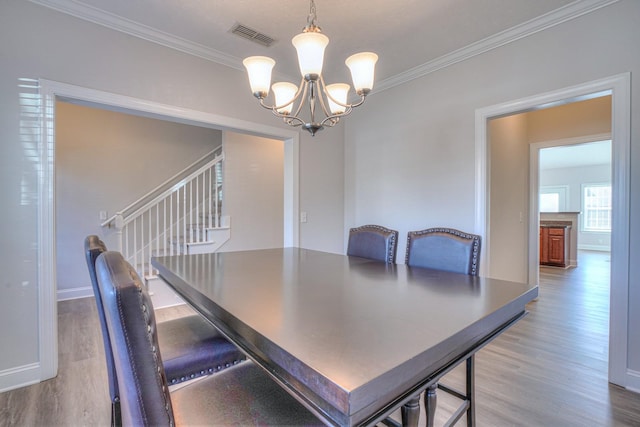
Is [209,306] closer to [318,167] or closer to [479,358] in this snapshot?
[479,358]

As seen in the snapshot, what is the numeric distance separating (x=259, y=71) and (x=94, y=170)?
380cm

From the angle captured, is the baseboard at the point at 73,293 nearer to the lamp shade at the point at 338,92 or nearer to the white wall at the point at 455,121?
the white wall at the point at 455,121

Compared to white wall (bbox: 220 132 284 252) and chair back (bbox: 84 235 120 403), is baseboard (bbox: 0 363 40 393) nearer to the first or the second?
chair back (bbox: 84 235 120 403)

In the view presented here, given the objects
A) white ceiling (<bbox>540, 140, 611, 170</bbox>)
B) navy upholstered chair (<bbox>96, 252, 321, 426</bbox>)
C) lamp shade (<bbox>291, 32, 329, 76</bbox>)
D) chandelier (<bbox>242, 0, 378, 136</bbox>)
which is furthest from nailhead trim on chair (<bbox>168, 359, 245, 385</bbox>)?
white ceiling (<bbox>540, 140, 611, 170</bbox>)

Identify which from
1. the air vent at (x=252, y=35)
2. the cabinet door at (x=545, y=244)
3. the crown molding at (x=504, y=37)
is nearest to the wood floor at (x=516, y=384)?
the crown molding at (x=504, y=37)

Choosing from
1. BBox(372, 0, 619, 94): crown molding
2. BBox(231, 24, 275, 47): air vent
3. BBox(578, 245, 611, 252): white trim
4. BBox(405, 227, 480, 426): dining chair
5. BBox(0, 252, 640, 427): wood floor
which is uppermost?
BBox(231, 24, 275, 47): air vent

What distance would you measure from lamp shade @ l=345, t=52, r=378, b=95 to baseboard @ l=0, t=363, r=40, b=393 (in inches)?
113

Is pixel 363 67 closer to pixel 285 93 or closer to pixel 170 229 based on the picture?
pixel 285 93

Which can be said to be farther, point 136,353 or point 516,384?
point 516,384

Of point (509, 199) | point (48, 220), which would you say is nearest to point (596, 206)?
point (509, 199)

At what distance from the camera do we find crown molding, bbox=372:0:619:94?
2.15m

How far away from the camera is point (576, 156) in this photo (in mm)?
7656

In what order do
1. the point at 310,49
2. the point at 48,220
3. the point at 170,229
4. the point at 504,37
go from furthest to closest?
the point at 170,229 → the point at 504,37 → the point at 48,220 → the point at 310,49

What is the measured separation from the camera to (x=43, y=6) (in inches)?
82.8
